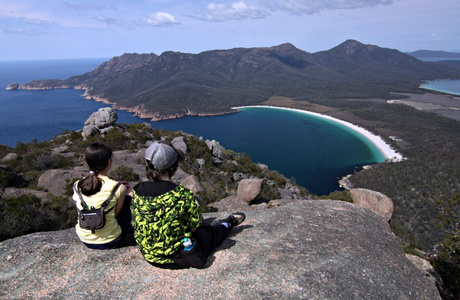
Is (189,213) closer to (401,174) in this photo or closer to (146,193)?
(146,193)

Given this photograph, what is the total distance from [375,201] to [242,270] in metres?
9.36

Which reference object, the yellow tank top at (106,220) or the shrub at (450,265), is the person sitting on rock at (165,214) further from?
the shrub at (450,265)

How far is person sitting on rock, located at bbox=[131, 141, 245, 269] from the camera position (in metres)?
3.88

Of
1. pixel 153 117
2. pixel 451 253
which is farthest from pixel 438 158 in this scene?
pixel 153 117

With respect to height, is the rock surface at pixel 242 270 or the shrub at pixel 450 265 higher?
the rock surface at pixel 242 270

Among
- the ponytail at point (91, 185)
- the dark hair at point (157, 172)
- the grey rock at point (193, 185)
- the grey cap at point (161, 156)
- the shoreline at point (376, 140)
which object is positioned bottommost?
the shoreline at point (376, 140)

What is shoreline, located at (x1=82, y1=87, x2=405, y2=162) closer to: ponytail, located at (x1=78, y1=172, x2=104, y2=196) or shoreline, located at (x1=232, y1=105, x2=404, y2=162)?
shoreline, located at (x1=232, y1=105, x2=404, y2=162)

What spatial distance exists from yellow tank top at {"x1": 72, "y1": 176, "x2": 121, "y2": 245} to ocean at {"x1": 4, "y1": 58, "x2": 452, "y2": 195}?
5407 centimetres

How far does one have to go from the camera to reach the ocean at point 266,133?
68875 millimetres

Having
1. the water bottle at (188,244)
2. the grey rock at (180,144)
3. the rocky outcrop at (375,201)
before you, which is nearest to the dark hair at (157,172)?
the water bottle at (188,244)

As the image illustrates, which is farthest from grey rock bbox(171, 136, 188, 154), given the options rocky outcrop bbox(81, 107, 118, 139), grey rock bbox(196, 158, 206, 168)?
rocky outcrop bbox(81, 107, 118, 139)

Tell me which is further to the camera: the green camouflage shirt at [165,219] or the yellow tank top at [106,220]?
the yellow tank top at [106,220]

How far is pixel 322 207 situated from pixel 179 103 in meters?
130

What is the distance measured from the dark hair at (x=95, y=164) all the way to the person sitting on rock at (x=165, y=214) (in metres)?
0.65
